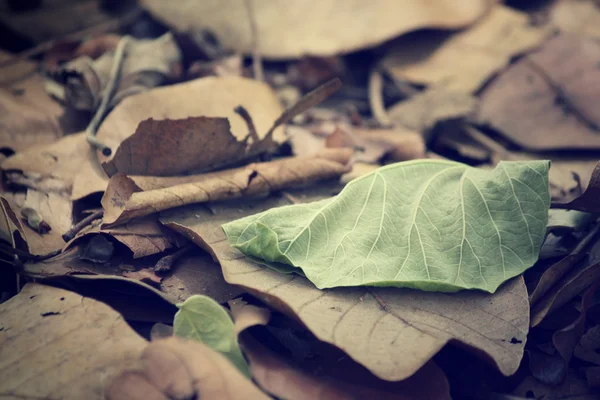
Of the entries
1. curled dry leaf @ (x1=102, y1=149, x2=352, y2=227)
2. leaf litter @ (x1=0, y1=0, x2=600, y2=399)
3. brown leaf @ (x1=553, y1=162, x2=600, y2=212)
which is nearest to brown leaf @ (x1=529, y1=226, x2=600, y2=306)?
leaf litter @ (x1=0, y1=0, x2=600, y2=399)

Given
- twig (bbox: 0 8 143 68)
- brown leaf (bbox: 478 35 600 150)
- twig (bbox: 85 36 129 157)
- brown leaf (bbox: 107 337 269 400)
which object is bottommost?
brown leaf (bbox: 478 35 600 150)

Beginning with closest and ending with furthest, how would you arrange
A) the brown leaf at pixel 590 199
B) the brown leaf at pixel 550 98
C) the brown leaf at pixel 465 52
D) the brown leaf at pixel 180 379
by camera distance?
the brown leaf at pixel 180 379, the brown leaf at pixel 590 199, the brown leaf at pixel 550 98, the brown leaf at pixel 465 52

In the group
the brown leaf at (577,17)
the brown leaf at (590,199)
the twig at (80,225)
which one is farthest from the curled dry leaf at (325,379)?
the brown leaf at (577,17)

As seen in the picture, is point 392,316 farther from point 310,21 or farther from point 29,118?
point 310,21

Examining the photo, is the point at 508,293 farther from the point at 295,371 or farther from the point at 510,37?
the point at 510,37

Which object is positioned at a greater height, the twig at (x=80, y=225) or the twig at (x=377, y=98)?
the twig at (x=80, y=225)

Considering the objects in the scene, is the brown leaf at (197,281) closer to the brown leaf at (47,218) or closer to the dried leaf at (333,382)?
the dried leaf at (333,382)

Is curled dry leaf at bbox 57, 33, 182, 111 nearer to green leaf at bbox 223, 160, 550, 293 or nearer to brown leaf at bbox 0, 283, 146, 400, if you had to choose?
brown leaf at bbox 0, 283, 146, 400
